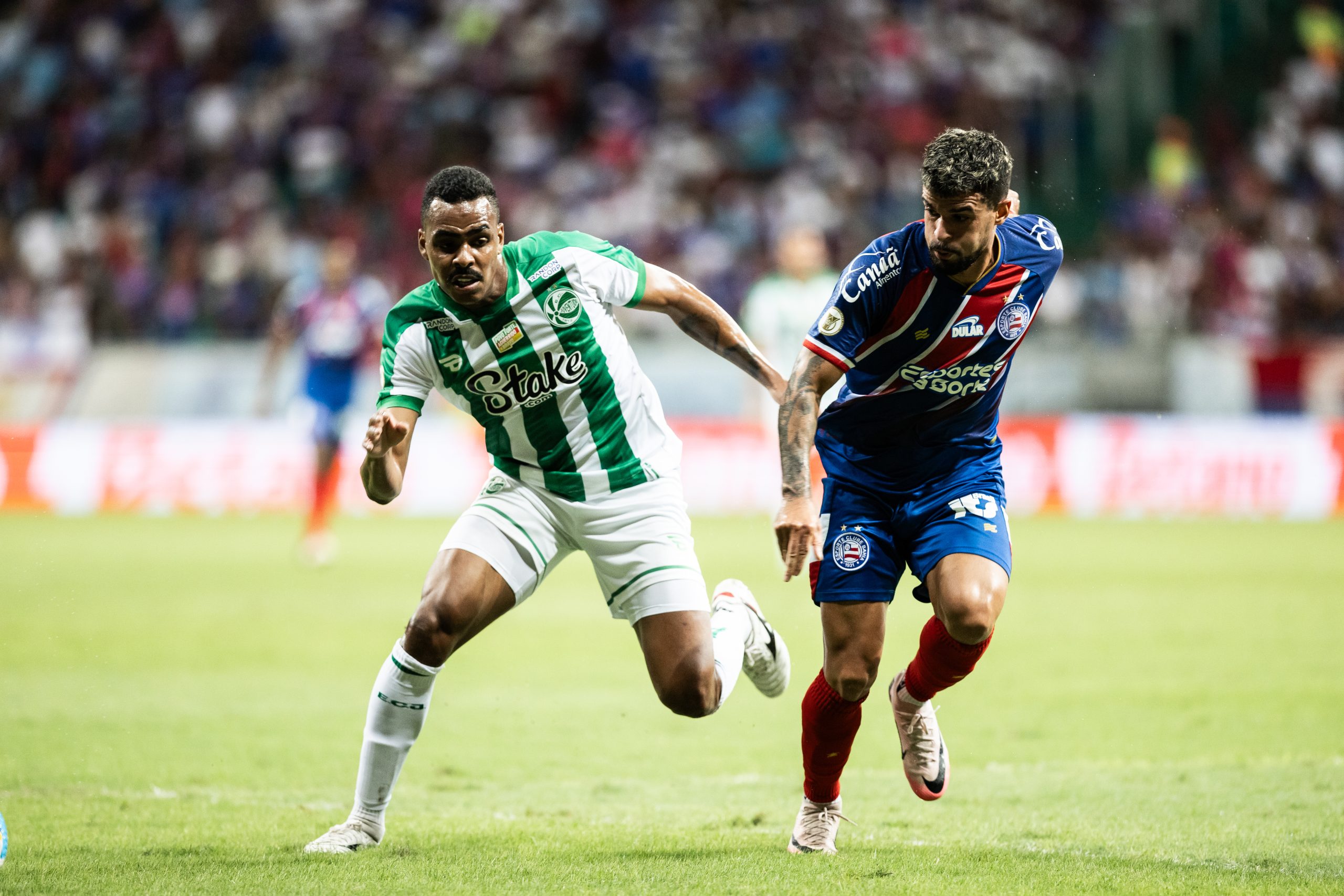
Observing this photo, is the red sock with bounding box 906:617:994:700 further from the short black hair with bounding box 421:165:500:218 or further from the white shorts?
the short black hair with bounding box 421:165:500:218

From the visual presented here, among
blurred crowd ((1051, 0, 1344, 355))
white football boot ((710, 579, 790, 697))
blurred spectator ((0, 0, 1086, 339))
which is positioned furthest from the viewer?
blurred spectator ((0, 0, 1086, 339))

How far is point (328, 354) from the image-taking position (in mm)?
13594

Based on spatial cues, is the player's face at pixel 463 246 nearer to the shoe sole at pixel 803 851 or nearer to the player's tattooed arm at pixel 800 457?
the player's tattooed arm at pixel 800 457

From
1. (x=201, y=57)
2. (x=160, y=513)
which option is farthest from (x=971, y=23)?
(x=160, y=513)

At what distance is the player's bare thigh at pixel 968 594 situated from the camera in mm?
Answer: 4840

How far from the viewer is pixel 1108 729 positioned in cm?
703

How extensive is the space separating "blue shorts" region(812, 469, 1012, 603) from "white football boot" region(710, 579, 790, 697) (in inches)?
24.1

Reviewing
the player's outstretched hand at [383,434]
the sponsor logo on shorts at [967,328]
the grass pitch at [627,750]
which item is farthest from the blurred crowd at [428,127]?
the player's outstretched hand at [383,434]

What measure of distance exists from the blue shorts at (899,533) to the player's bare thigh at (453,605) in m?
1.07

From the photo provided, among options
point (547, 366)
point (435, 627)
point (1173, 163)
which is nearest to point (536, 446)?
point (547, 366)

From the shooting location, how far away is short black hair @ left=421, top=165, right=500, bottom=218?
4.82 meters

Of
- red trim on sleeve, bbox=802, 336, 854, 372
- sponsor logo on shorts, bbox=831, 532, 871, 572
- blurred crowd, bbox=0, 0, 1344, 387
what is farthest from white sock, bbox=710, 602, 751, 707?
blurred crowd, bbox=0, 0, 1344, 387

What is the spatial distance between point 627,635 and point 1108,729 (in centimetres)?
394

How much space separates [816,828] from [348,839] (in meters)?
1.54
